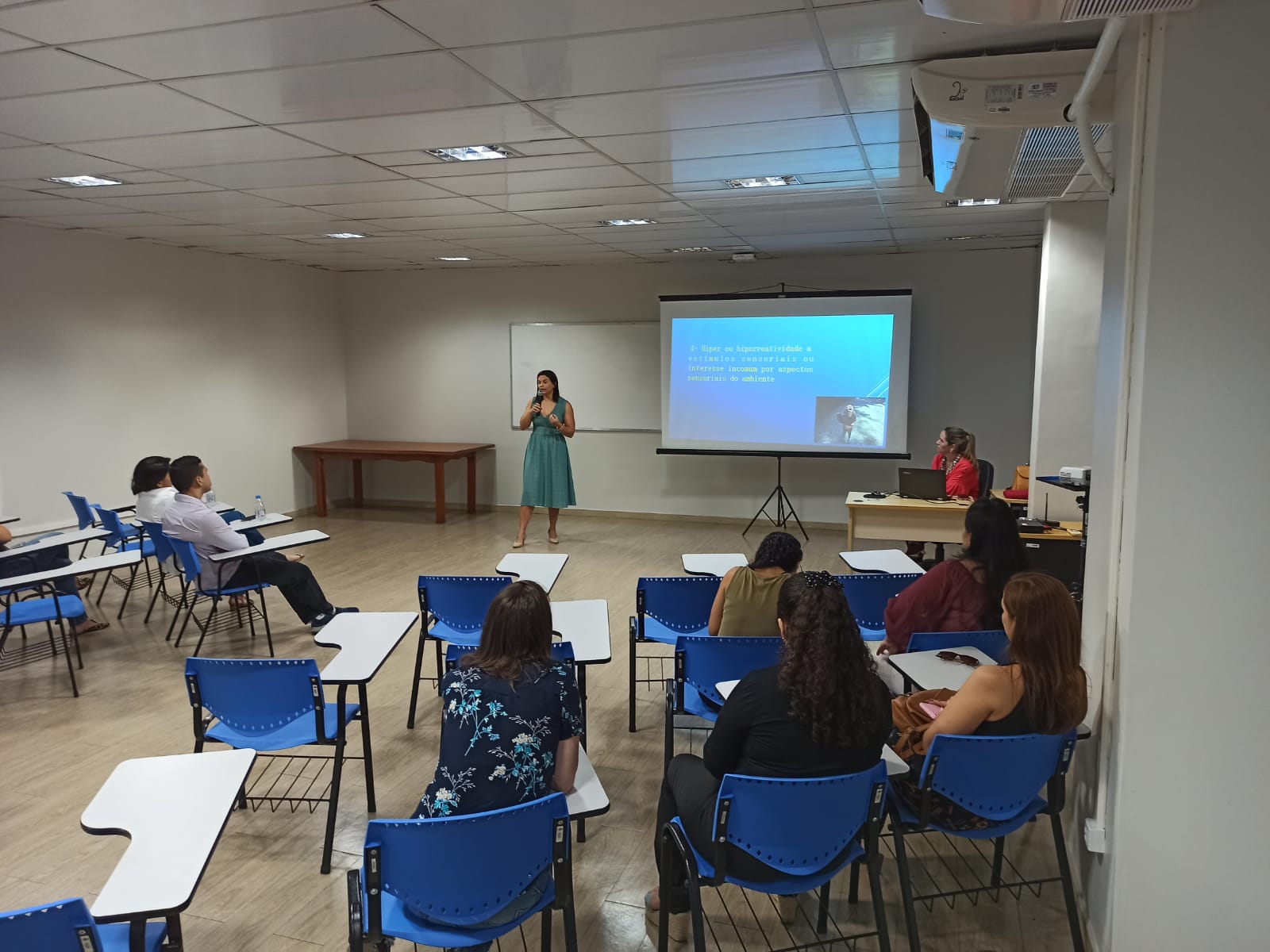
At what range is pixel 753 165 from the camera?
432cm

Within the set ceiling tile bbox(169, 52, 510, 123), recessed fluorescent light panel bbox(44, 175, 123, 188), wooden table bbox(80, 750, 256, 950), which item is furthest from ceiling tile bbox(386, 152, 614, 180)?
wooden table bbox(80, 750, 256, 950)

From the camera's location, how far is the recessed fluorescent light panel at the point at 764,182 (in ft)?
15.3

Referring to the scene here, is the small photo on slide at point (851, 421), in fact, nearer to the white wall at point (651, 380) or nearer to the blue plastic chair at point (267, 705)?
the white wall at point (651, 380)

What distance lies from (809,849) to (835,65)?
2.50 meters

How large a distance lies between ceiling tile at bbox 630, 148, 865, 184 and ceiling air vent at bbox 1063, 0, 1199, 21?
221 cm

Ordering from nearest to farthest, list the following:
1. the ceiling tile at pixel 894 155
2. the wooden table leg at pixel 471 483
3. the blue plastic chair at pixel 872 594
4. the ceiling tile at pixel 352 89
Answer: the ceiling tile at pixel 352 89 → the blue plastic chair at pixel 872 594 → the ceiling tile at pixel 894 155 → the wooden table leg at pixel 471 483

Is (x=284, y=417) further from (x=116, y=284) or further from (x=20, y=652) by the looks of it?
(x=20, y=652)

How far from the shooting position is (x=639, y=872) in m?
2.73

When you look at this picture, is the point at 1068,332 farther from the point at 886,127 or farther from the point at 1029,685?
the point at 1029,685

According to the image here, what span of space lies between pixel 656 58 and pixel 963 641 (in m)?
2.34

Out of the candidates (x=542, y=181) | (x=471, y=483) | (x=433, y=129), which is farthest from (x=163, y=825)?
(x=471, y=483)

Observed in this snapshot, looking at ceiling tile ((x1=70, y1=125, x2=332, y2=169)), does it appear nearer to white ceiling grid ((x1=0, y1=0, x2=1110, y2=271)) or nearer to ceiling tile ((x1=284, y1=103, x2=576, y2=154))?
white ceiling grid ((x1=0, y1=0, x2=1110, y2=271))

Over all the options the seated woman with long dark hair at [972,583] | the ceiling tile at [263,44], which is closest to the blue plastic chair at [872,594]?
the seated woman with long dark hair at [972,583]

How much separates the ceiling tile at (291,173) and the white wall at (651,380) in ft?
14.9
